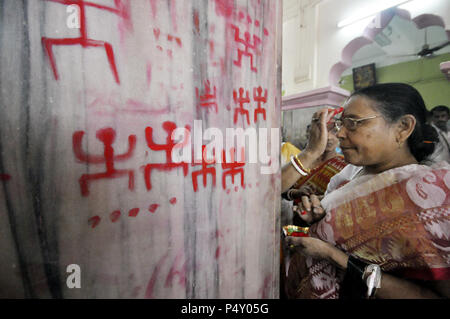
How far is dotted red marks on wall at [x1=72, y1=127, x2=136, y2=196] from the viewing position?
387mm

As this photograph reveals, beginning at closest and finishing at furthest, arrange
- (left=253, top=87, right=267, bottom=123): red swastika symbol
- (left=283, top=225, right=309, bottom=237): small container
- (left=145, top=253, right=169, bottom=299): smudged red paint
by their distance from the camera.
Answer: (left=145, top=253, right=169, bottom=299): smudged red paint
(left=253, top=87, right=267, bottom=123): red swastika symbol
(left=283, top=225, right=309, bottom=237): small container

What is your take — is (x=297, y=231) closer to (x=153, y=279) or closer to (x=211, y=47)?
(x=153, y=279)

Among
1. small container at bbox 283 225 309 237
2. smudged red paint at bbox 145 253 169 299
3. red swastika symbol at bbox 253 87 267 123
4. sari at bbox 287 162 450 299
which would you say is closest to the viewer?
smudged red paint at bbox 145 253 169 299

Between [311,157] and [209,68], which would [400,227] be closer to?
[311,157]

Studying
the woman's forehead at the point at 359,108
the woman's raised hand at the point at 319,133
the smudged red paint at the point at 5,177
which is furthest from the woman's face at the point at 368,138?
the smudged red paint at the point at 5,177

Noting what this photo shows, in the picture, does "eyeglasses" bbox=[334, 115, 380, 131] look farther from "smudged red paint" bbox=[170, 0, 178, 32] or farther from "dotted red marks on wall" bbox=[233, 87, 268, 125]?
"smudged red paint" bbox=[170, 0, 178, 32]

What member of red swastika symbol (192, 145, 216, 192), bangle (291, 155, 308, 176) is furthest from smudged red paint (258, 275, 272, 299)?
bangle (291, 155, 308, 176)

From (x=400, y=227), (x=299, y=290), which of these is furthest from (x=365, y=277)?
(x=299, y=290)

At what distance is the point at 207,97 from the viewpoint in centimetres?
50

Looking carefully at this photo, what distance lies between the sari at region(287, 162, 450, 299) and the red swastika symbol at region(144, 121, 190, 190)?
101 centimetres

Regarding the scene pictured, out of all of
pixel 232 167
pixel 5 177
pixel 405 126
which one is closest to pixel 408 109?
pixel 405 126

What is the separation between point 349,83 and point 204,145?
41.3 ft

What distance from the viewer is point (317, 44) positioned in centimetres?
434

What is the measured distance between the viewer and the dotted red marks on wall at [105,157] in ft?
1.27
